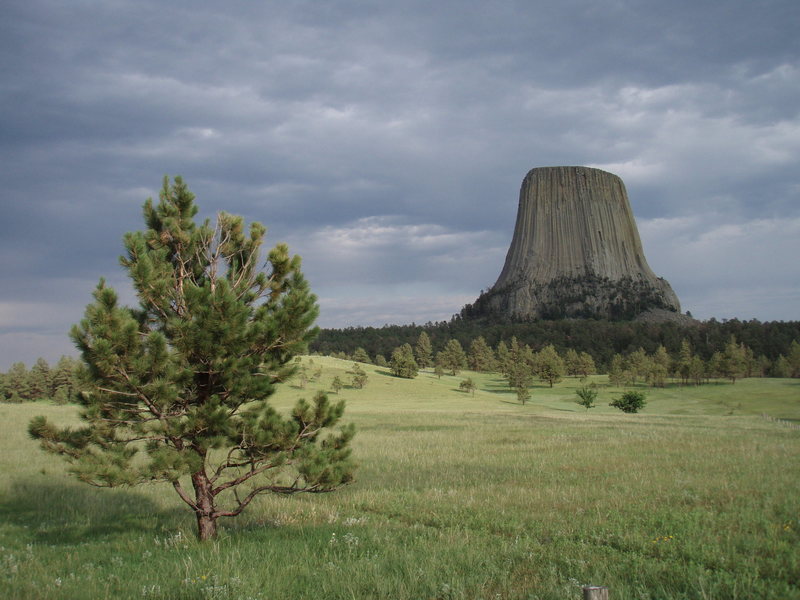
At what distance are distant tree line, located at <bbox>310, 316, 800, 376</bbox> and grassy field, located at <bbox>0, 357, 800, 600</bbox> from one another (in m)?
105

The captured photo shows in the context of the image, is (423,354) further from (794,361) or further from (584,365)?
(794,361)

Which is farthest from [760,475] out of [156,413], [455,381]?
[455,381]

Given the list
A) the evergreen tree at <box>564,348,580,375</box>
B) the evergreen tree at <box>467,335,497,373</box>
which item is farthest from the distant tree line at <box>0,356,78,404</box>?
the evergreen tree at <box>564,348,580,375</box>

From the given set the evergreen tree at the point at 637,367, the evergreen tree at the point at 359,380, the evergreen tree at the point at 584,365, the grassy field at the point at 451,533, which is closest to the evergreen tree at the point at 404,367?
the evergreen tree at the point at 359,380

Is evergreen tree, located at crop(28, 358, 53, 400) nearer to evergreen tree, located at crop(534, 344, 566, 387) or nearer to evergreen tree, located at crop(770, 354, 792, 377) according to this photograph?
evergreen tree, located at crop(534, 344, 566, 387)

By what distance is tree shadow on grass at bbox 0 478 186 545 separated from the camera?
10.8 m

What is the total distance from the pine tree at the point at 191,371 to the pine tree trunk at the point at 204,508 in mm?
17

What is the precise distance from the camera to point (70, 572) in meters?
7.77

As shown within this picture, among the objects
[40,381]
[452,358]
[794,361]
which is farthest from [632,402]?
[40,381]

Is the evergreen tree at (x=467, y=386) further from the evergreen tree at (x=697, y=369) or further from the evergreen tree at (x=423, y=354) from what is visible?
the evergreen tree at (x=423, y=354)

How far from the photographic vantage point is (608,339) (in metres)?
150

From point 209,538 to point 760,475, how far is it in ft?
42.1

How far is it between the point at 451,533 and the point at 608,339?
495ft

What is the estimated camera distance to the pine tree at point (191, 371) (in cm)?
840
